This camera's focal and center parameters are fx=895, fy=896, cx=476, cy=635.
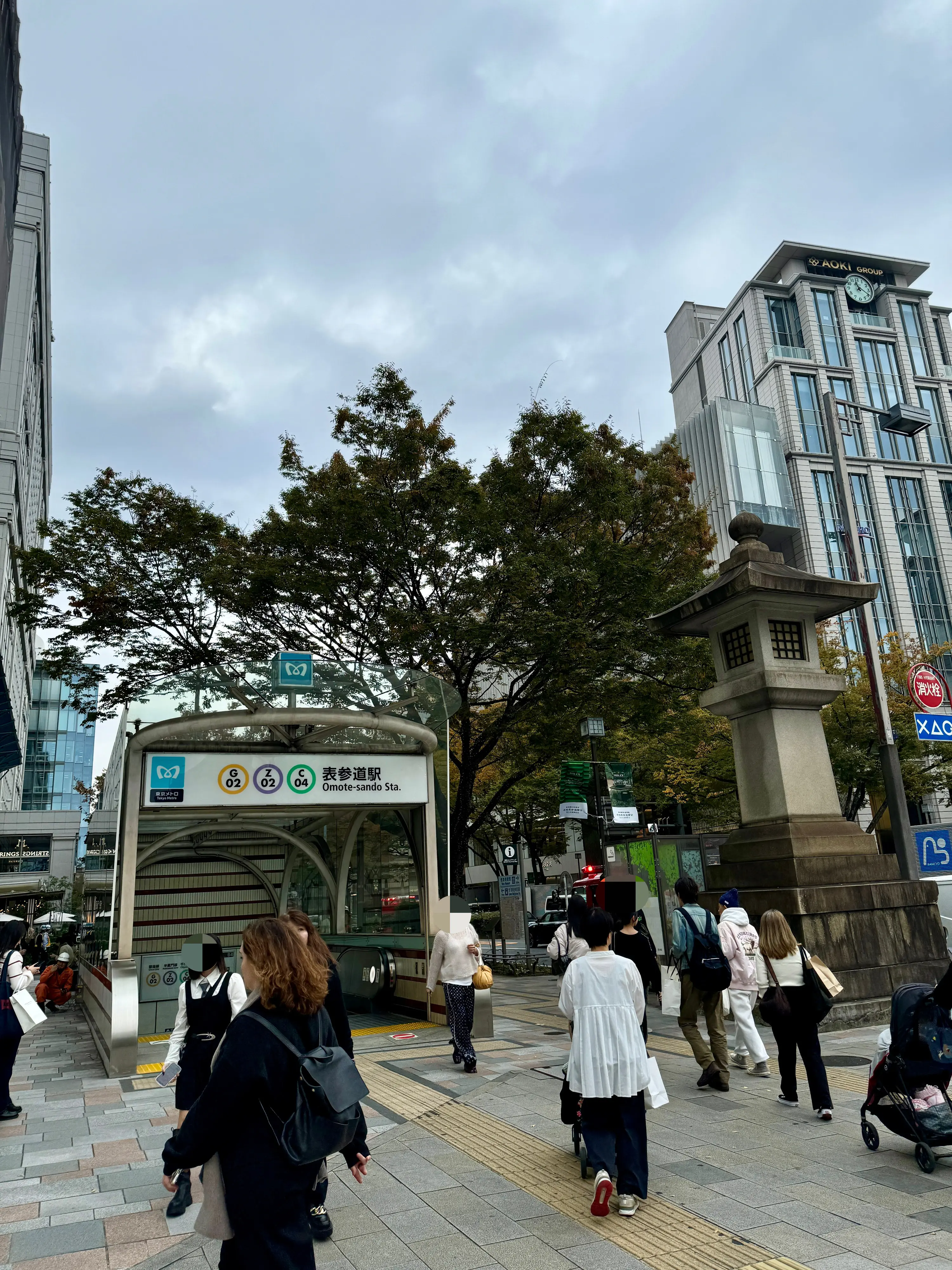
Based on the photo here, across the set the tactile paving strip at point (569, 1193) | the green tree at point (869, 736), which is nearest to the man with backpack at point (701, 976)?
the tactile paving strip at point (569, 1193)

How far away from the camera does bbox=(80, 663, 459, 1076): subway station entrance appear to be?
10859 mm

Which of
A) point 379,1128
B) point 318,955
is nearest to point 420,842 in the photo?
point 379,1128

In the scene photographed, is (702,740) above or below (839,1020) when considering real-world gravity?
above

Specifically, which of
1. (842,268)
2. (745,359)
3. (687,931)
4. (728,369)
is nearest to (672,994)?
(687,931)

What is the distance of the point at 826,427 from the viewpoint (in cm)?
5666

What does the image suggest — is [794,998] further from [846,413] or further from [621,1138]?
[846,413]

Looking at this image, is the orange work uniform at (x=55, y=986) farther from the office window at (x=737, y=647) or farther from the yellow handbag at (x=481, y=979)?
the office window at (x=737, y=647)

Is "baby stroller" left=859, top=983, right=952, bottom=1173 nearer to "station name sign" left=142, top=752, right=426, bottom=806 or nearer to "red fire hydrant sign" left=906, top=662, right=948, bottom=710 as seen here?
"red fire hydrant sign" left=906, top=662, right=948, bottom=710

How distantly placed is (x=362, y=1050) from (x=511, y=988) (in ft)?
29.3

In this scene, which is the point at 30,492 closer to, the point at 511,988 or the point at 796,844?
the point at 511,988

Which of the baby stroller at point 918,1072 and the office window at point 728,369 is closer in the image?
the baby stroller at point 918,1072

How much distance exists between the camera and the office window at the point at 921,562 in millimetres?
52438

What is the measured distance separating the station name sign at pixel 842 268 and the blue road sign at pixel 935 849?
59780mm

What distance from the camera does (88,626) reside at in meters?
16.1
